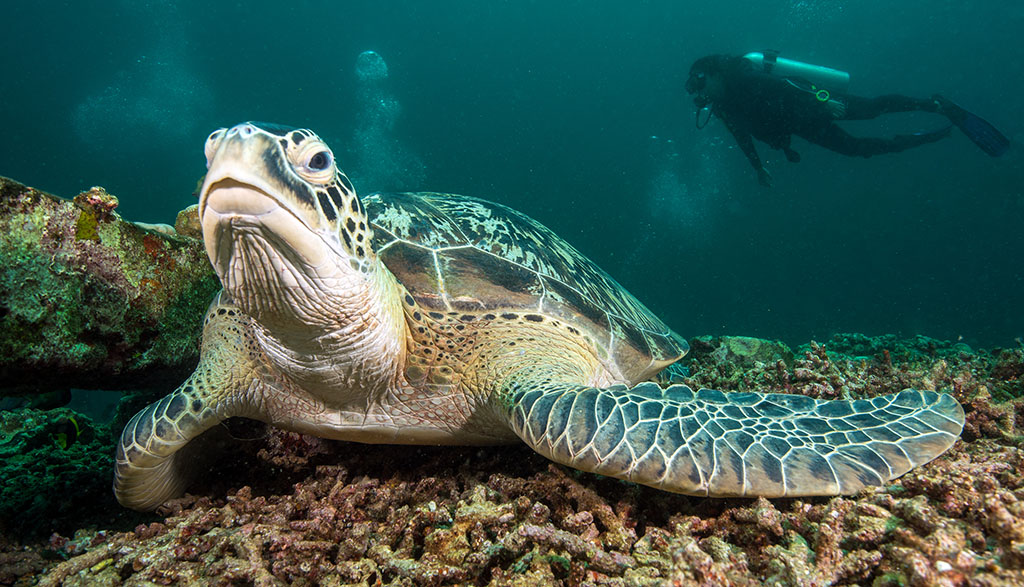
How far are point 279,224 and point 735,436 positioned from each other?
1534mm

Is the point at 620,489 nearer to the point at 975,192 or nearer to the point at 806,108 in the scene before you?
the point at 806,108

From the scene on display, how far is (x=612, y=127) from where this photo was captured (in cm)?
6538

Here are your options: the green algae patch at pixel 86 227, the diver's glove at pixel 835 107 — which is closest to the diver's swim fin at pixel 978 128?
the diver's glove at pixel 835 107

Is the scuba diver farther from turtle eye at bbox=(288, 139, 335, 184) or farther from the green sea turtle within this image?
turtle eye at bbox=(288, 139, 335, 184)

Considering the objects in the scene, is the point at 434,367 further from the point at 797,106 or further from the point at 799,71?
the point at 799,71

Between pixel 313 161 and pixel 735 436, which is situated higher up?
pixel 313 161

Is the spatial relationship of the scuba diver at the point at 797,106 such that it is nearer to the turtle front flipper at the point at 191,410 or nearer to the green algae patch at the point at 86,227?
the turtle front flipper at the point at 191,410

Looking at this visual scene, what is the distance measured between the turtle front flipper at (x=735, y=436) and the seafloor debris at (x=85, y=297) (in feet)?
6.49

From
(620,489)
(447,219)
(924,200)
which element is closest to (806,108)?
(447,219)

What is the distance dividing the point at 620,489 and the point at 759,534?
1.45 ft

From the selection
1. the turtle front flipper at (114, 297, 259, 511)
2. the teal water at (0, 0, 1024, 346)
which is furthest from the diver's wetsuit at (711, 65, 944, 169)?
the teal water at (0, 0, 1024, 346)

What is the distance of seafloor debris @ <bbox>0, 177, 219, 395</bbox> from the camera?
1778 millimetres

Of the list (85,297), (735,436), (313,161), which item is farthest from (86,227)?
(735,436)

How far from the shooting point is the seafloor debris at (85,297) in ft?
5.83
